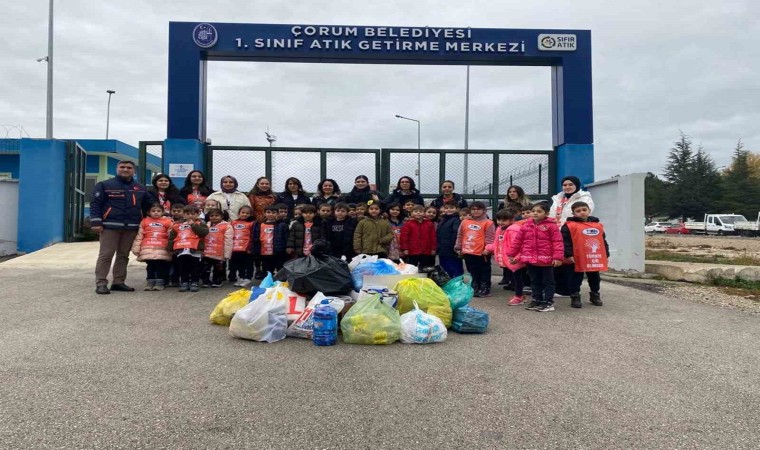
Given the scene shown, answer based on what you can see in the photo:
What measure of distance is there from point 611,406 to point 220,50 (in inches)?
391

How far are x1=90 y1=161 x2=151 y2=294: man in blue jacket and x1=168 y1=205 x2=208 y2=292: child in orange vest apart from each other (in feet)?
2.11

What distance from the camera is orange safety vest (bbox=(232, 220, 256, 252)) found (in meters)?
7.46

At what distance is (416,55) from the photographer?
415 inches

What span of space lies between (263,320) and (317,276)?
0.80 metres

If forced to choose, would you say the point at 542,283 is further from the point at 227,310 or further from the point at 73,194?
the point at 73,194

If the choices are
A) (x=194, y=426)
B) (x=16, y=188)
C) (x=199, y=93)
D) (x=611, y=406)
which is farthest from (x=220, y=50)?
(x=611, y=406)

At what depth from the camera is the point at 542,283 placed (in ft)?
20.6

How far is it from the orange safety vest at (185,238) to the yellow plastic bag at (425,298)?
3.36 meters

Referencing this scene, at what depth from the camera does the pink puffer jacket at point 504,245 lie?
655 centimetres

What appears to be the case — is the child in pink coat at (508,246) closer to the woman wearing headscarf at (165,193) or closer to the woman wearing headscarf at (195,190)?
the woman wearing headscarf at (195,190)

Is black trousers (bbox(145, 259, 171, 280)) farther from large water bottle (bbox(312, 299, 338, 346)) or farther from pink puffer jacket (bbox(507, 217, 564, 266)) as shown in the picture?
pink puffer jacket (bbox(507, 217, 564, 266))

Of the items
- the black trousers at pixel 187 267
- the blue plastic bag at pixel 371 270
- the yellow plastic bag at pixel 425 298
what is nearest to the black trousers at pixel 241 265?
the black trousers at pixel 187 267

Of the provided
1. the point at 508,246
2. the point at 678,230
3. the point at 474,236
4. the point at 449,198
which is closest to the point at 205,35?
the point at 449,198

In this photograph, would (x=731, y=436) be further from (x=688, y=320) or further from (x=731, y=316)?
(x=731, y=316)
